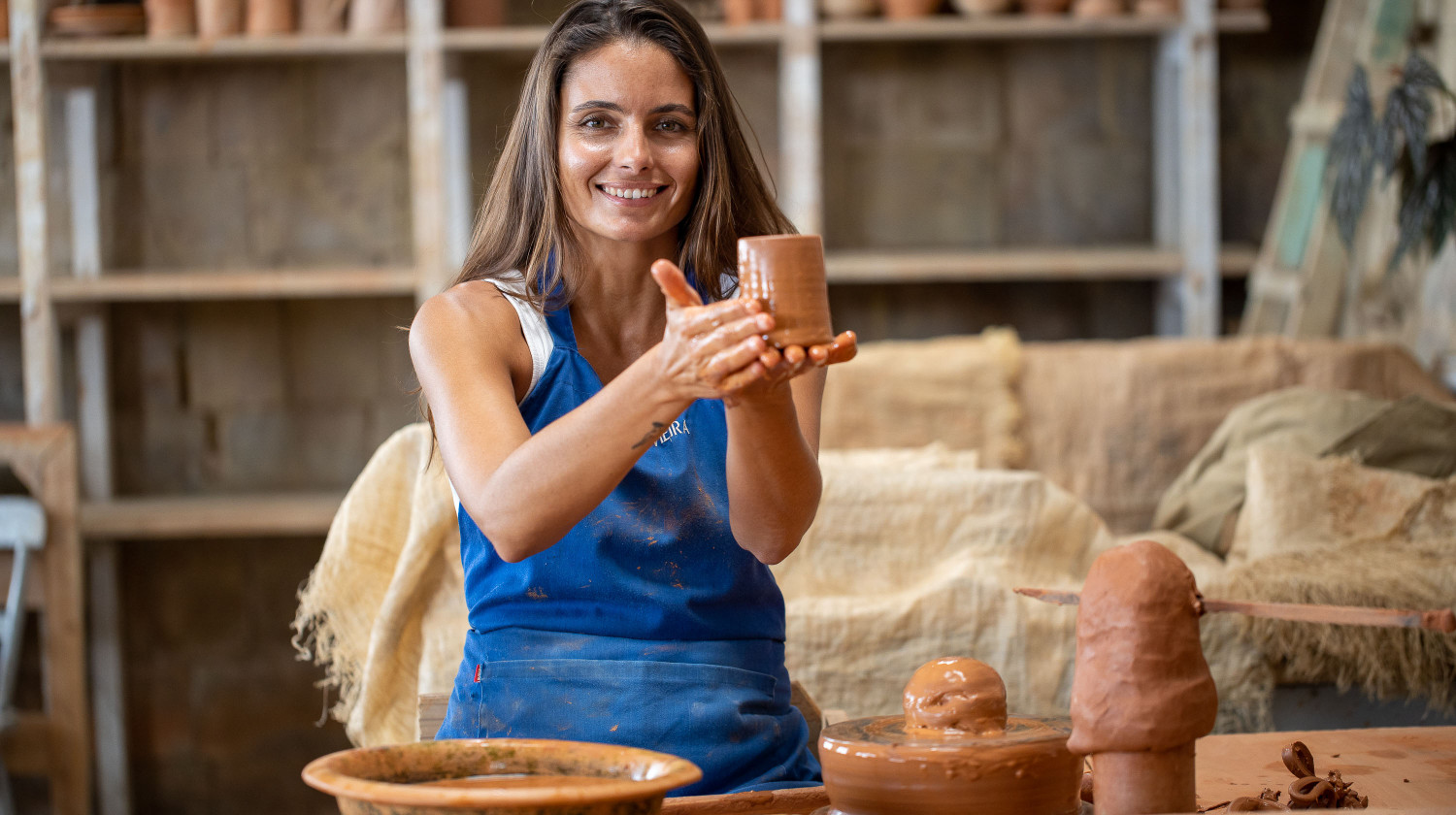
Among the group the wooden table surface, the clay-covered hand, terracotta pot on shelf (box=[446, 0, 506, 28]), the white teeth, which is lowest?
the wooden table surface

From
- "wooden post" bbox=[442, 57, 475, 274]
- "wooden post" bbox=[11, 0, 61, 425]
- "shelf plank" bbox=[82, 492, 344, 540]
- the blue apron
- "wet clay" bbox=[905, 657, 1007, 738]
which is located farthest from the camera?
"wooden post" bbox=[442, 57, 475, 274]

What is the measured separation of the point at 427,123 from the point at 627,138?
2.19 m

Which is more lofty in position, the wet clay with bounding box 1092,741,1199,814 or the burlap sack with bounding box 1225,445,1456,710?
the wet clay with bounding box 1092,741,1199,814

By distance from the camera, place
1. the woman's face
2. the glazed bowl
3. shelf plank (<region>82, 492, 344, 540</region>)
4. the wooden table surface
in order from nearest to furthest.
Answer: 1. the glazed bowl
2. the wooden table surface
3. the woman's face
4. shelf plank (<region>82, 492, 344, 540</region>)

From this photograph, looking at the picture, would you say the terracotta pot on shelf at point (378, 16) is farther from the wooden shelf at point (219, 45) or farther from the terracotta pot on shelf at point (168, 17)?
the terracotta pot on shelf at point (168, 17)

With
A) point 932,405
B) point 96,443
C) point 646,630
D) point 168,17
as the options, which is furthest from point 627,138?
point 96,443

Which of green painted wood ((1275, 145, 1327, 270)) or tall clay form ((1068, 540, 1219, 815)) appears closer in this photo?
tall clay form ((1068, 540, 1219, 815))

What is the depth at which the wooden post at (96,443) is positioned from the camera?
3.66 m

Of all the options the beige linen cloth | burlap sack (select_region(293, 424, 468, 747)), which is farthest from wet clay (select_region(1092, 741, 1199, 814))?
burlap sack (select_region(293, 424, 468, 747))

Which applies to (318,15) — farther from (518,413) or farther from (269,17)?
(518,413)

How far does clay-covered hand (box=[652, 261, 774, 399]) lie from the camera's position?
972 mm

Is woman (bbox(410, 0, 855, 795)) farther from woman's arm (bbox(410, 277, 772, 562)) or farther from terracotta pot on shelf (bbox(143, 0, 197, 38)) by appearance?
terracotta pot on shelf (bbox(143, 0, 197, 38))

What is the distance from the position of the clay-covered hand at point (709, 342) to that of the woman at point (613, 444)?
2.8 inches

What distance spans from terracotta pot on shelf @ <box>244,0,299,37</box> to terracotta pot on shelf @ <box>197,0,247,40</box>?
0.04 m
